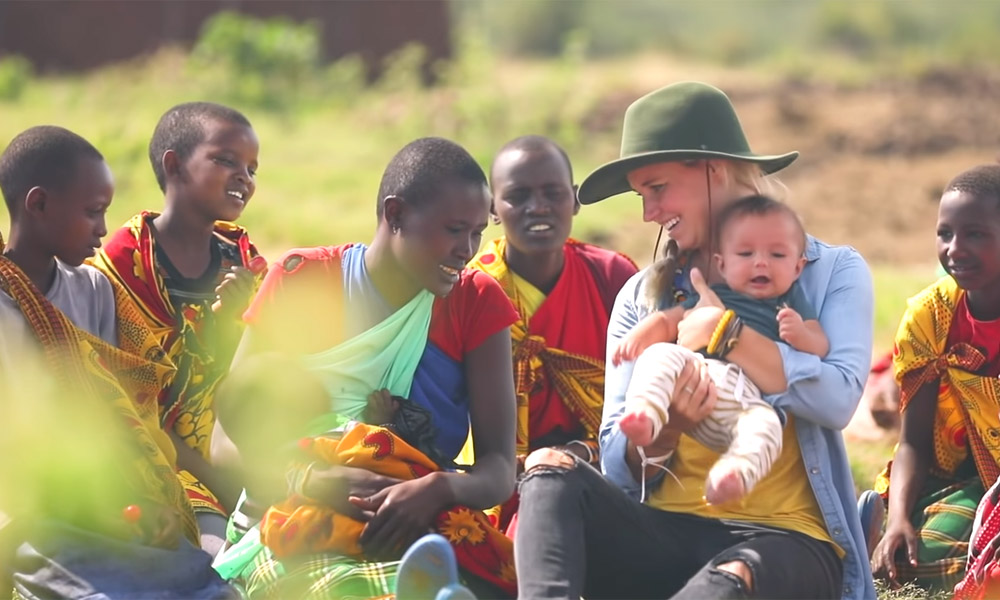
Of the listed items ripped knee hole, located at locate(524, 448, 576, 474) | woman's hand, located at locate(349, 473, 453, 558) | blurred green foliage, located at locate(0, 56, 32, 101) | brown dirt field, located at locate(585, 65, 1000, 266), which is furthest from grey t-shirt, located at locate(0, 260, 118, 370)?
blurred green foliage, located at locate(0, 56, 32, 101)

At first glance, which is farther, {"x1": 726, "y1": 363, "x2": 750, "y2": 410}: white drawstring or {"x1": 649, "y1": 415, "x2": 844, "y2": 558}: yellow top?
{"x1": 649, "y1": 415, "x2": 844, "y2": 558}: yellow top

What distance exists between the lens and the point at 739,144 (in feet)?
12.6

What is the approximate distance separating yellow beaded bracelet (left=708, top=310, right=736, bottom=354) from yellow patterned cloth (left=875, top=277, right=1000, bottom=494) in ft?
4.50

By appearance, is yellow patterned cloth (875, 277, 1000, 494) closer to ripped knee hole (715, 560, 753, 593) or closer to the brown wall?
ripped knee hole (715, 560, 753, 593)

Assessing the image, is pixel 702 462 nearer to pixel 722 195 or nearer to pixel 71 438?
pixel 722 195

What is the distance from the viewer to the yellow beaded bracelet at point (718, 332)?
3469 mm

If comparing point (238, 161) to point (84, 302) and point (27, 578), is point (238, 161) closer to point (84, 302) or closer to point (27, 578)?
point (84, 302)

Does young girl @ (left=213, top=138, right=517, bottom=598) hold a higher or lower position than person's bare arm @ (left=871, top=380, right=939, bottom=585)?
higher

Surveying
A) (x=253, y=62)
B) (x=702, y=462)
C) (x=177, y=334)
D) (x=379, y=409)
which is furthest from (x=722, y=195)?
(x=253, y=62)

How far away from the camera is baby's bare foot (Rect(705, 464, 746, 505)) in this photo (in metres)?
3.23

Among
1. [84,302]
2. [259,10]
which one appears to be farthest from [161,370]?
[259,10]

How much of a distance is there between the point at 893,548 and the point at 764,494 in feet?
3.96

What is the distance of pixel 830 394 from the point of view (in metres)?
3.48

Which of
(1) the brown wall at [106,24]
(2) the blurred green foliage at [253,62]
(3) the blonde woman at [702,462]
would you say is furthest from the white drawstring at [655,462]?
(1) the brown wall at [106,24]
